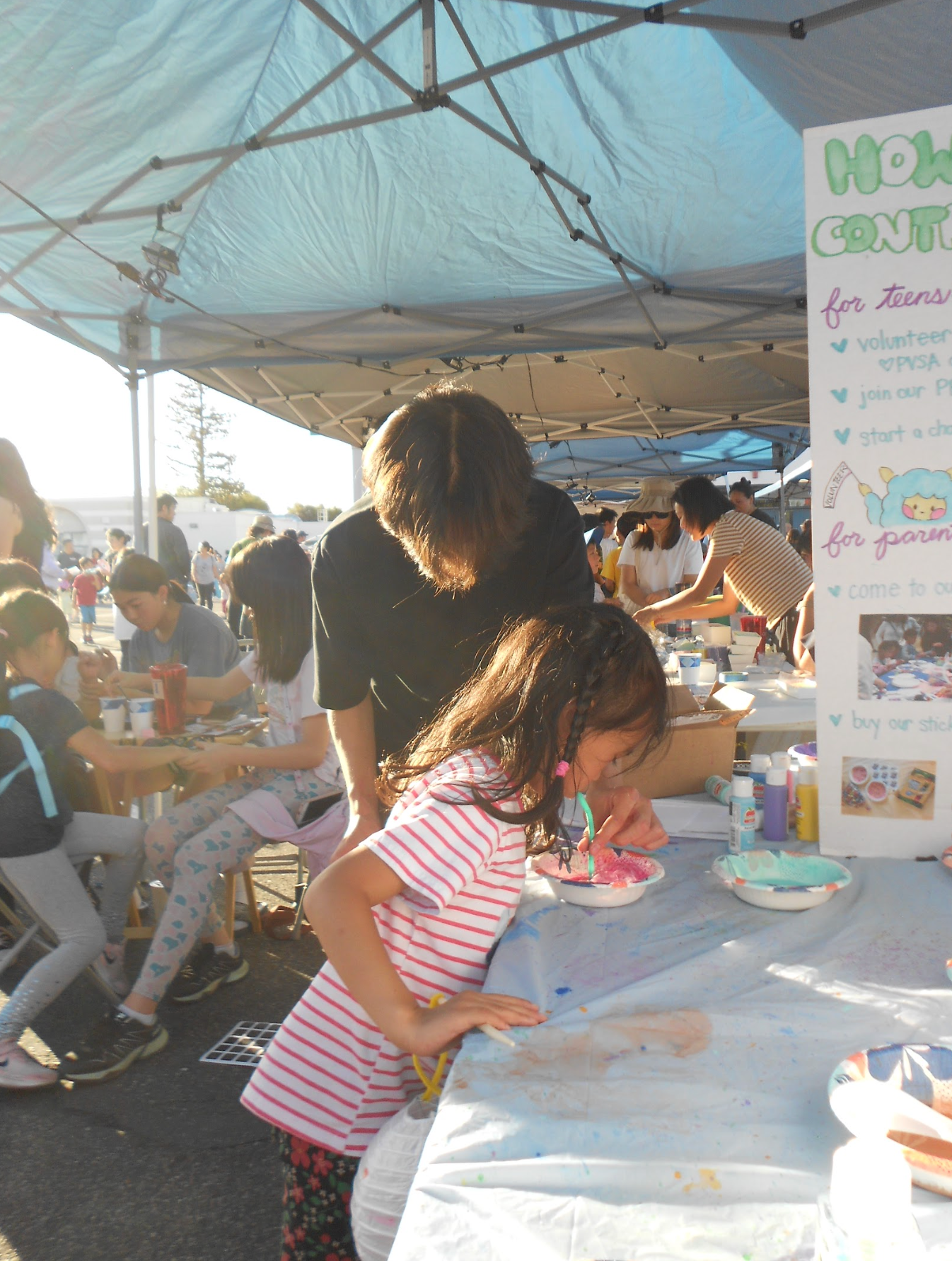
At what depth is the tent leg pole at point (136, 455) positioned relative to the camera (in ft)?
16.8

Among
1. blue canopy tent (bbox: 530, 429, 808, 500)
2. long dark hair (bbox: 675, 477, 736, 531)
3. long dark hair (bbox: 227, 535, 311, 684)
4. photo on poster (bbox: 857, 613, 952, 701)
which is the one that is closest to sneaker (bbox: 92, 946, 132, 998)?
long dark hair (bbox: 227, 535, 311, 684)

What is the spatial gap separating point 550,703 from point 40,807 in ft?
6.41

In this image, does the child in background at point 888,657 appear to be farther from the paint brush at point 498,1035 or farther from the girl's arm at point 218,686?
the girl's arm at point 218,686

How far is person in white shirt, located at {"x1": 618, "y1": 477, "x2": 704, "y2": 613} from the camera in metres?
6.50

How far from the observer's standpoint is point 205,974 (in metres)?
3.00

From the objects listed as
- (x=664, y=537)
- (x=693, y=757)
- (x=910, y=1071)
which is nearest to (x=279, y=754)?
(x=693, y=757)

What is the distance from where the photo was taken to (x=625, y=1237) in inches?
27.7

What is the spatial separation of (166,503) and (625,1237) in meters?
Result: 8.80

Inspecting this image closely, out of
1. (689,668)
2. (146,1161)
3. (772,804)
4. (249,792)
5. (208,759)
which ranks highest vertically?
(689,668)

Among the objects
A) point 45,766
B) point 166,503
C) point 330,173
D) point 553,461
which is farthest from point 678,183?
point 553,461

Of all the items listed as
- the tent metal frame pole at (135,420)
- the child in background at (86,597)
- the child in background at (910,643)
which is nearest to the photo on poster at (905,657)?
the child in background at (910,643)

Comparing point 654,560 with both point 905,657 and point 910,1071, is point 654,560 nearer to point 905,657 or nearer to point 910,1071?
point 905,657

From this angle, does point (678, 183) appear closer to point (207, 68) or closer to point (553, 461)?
point (207, 68)

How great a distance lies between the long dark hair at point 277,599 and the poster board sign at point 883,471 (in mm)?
1797
